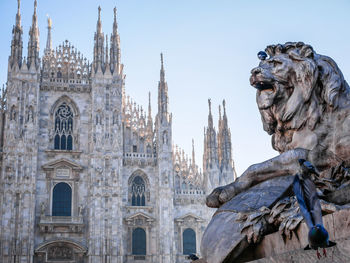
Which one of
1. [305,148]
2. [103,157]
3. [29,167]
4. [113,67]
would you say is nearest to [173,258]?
[103,157]

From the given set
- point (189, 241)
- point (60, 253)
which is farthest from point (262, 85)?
point (189, 241)

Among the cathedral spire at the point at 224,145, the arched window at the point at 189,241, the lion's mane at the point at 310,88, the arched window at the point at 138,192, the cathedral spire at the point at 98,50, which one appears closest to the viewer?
the lion's mane at the point at 310,88

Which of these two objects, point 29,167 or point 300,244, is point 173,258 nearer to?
point 29,167

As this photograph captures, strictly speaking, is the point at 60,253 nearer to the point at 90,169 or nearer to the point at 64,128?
the point at 90,169

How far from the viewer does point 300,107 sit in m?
3.19

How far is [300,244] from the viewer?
2414mm

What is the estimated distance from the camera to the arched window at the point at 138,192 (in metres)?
29.9

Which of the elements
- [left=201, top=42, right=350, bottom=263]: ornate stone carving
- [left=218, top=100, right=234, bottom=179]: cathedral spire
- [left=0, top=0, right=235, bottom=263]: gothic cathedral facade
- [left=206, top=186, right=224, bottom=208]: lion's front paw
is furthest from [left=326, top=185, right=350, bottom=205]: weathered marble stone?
[left=218, top=100, right=234, bottom=179]: cathedral spire

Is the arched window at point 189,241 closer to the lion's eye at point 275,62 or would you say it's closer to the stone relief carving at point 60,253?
the stone relief carving at point 60,253

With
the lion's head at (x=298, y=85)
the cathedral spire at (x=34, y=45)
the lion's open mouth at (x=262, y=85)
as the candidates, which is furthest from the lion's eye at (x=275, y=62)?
the cathedral spire at (x=34, y=45)

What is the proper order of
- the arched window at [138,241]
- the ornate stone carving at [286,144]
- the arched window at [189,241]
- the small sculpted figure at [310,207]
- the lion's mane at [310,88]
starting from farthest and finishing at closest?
the arched window at [189,241]
the arched window at [138,241]
the lion's mane at [310,88]
the ornate stone carving at [286,144]
the small sculpted figure at [310,207]

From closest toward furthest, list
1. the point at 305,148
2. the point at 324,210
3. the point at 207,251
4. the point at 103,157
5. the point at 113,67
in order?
the point at 324,210 < the point at 207,251 < the point at 305,148 < the point at 103,157 < the point at 113,67

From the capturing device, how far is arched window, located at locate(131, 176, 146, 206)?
29.9 meters

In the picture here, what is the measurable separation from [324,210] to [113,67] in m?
29.4
